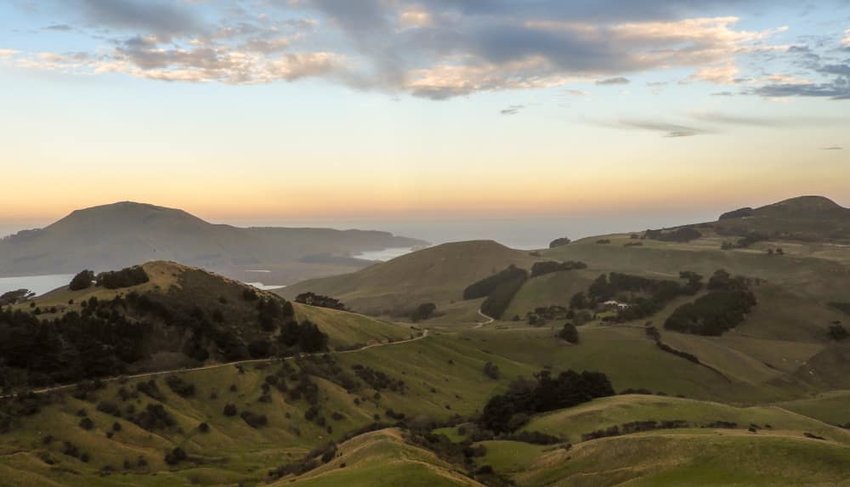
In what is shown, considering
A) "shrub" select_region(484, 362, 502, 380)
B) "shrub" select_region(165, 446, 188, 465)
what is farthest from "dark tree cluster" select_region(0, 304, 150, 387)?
"shrub" select_region(484, 362, 502, 380)

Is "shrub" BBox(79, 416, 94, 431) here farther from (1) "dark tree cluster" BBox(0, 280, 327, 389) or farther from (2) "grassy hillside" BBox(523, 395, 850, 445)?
(2) "grassy hillside" BBox(523, 395, 850, 445)

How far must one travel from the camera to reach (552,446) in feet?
209

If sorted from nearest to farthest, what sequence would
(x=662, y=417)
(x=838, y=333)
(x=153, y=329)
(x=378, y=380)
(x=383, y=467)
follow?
(x=383, y=467) < (x=662, y=417) < (x=153, y=329) < (x=378, y=380) < (x=838, y=333)

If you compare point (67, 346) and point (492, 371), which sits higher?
point (67, 346)

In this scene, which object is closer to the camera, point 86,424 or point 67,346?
point 86,424

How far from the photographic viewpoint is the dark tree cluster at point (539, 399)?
7994cm

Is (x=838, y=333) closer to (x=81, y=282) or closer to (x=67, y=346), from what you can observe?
(x=67, y=346)

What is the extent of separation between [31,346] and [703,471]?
3018 inches

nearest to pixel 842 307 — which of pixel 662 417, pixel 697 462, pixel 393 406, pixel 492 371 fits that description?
pixel 492 371

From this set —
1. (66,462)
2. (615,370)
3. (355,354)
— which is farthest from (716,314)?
(66,462)

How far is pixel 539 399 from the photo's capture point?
85.2 metres

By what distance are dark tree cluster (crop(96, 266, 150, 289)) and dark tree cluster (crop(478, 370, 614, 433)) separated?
60.8 metres

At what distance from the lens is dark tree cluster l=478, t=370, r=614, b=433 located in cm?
7994

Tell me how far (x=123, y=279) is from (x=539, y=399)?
6859 cm
